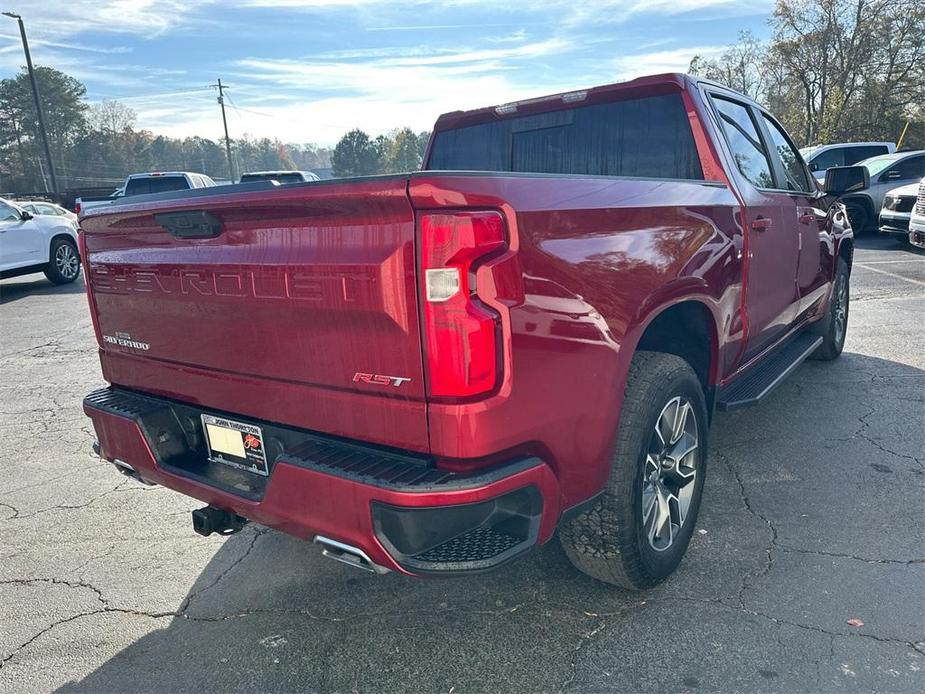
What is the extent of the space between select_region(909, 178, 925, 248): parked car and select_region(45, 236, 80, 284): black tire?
14209mm

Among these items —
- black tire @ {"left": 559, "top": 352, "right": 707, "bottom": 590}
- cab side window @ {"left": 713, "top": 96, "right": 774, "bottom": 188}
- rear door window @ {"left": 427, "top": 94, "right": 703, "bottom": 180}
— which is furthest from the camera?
cab side window @ {"left": 713, "top": 96, "right": 774, "bottom": 188}

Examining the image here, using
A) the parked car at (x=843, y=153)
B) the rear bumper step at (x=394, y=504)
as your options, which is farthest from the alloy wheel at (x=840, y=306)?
the parked car at (x=843, y=153)

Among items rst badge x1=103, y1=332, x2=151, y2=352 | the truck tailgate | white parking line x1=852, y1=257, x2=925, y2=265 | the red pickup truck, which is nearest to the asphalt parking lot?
the red pickup truck

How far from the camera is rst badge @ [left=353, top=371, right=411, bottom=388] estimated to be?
1867mm

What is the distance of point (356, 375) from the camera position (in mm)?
1958

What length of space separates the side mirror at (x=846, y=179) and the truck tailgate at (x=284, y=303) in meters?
4.18

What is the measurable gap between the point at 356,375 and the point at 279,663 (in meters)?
1.12

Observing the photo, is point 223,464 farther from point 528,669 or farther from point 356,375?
point 528,669

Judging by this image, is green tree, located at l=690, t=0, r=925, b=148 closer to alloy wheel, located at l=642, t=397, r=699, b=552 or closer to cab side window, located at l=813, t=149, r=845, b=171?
cab side window, located at l=813, t=149, r=845, b=171

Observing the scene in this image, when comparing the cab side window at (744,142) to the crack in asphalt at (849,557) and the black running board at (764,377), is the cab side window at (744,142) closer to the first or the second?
the black running board at (764,377)

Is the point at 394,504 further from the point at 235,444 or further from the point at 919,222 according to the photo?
the point at 919,222

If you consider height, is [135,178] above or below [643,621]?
above

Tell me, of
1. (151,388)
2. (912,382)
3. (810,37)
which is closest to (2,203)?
(151,388)

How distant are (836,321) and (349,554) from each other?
509 centimetres
